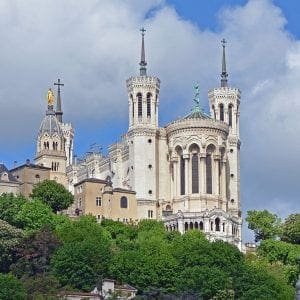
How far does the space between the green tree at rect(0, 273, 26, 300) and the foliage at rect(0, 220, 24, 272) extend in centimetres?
1172

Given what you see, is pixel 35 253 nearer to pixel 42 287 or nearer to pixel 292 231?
pixel 42 287

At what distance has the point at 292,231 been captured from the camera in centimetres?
12081

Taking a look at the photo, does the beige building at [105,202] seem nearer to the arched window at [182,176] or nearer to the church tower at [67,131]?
the arched window at [182,176]

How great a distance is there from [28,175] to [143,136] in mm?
13899

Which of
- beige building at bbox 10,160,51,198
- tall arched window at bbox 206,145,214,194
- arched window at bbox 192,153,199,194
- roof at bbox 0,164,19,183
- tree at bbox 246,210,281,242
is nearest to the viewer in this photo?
tree at bbox 246,210,281,242

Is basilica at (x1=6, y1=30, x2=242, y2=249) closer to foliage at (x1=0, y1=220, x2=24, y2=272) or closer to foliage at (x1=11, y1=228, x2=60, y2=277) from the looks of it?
foliage at (x1=0, y1=220, x2=24, y2=272)

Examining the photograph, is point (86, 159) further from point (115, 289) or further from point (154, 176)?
point (115, 289)

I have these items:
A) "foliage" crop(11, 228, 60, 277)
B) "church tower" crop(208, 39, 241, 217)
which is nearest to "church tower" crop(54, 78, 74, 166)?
"church tower" crop(208, 39, 241, 217)

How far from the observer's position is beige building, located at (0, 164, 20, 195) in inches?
4909

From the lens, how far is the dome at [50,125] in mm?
144375

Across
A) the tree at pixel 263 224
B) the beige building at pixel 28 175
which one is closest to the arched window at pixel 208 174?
the tree at pixel 263 224

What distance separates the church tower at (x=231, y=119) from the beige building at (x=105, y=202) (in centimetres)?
1376

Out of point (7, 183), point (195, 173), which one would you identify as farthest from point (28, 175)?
point (195, 173)

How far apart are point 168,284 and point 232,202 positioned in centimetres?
4263
